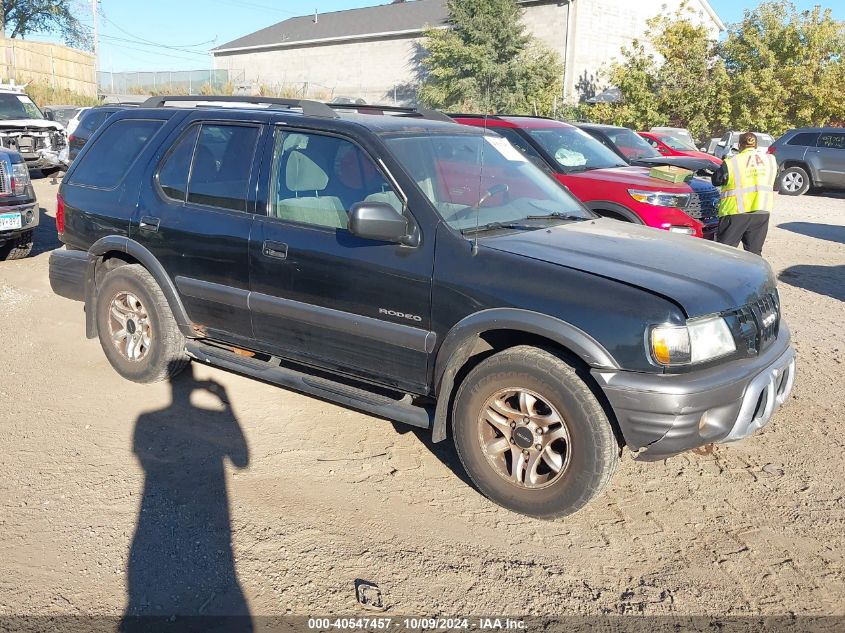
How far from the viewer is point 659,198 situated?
848 centimetres

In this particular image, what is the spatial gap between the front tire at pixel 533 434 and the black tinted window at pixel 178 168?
2.48m

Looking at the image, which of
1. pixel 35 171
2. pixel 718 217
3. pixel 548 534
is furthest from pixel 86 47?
pixel 548 534

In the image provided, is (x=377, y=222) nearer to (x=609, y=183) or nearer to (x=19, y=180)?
(x=609, y=183)

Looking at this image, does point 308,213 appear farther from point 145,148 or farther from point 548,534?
point 548,534

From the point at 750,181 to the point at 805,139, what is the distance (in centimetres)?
1322

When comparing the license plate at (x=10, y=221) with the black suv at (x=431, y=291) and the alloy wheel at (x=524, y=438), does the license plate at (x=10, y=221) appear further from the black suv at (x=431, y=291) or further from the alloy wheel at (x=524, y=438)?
the alloy wheel at (x=524, y=438)

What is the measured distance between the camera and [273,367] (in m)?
4.74

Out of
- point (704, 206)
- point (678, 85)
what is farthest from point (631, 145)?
point (678, 85)

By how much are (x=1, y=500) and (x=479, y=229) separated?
282 centimetres

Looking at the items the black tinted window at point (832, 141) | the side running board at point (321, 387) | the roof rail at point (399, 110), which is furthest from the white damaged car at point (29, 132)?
the black tinted window at point (832, 141)

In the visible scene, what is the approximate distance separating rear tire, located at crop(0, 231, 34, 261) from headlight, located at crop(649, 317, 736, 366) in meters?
8.64

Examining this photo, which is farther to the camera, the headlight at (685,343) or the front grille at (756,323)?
the front grille at (756,323)

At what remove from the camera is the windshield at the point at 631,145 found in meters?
13.1

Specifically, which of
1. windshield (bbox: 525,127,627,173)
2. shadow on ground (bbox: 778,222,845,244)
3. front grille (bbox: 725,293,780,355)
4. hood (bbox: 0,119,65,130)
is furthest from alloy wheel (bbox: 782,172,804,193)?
hood (bbox: 0,119,65,130)
